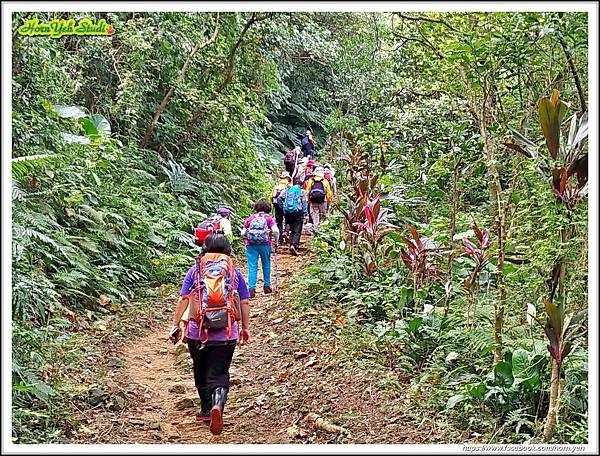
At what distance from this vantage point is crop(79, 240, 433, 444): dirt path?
4.73 metres

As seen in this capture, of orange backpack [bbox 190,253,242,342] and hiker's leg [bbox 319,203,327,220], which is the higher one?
hiker's leg [bbox 319,203,327,220]

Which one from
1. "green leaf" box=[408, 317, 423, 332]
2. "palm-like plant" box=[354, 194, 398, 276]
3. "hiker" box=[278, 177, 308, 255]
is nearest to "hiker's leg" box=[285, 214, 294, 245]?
"hiker" box=[278, 177, 308, 255]

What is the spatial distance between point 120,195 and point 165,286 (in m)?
1.70

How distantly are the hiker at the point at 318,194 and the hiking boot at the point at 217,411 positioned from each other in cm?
701

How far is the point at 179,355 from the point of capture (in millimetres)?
6855

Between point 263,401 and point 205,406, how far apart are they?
25.6 inches

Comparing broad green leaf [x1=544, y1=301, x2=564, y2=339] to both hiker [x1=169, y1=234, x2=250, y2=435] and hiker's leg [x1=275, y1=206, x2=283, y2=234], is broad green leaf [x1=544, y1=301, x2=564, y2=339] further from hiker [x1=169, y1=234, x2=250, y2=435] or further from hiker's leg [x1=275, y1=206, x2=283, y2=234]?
hiker's leg [x1=275, y1=206, x2=283, y2=234]

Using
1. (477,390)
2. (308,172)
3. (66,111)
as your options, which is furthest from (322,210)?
(477,390)

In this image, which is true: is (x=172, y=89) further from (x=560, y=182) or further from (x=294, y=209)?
(x=560, y=182)

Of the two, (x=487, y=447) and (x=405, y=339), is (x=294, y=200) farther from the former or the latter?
(x=487, y=447)

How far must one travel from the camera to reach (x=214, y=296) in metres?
4.64

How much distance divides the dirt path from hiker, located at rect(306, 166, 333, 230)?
4677mm

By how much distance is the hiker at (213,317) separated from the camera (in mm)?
4645

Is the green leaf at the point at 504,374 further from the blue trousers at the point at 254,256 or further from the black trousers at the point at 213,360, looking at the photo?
the blue trousers at the point at 254,256
